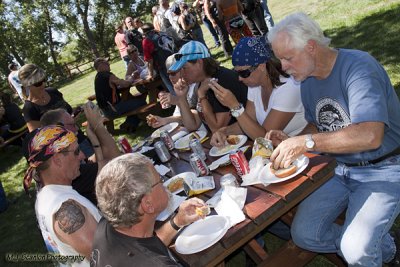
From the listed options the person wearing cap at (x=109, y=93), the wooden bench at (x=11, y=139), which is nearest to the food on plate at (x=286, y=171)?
the person wearing cap at (x=109, y=93)

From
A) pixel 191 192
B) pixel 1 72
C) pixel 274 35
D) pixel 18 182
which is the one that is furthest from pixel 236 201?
pixel 1 72

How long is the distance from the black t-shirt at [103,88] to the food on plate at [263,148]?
4.99 m

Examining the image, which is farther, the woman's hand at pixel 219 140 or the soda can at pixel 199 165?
the woman's hand at pixel 219 140

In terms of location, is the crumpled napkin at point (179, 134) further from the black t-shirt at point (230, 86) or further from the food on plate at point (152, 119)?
the food on plate at point (152, 119)

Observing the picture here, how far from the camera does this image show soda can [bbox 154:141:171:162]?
3061mm

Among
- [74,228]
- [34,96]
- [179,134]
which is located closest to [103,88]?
[34,96]

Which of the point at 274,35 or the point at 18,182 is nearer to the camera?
the point at 274,35

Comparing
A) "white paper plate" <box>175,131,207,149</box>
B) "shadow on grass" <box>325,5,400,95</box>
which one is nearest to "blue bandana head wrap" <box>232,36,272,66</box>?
"white paper plate" <box>175,131,207,149</box>

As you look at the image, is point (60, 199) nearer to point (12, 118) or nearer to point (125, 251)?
point (125, 251)

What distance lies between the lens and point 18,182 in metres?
7.23

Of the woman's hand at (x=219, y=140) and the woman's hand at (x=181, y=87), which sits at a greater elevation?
the woman's hand at (x=181, y=87)

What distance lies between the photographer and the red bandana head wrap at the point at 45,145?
2377 millimetres

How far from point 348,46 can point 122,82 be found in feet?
14.7

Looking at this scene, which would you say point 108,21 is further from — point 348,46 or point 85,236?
point 85,236
